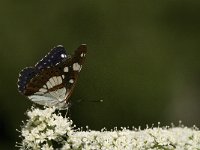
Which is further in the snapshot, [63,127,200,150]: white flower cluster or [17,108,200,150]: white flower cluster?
[63,127,200,150]: white flower cluster

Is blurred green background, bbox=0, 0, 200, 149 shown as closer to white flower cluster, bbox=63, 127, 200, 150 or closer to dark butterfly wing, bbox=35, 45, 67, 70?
dark butterfly wing, bbox=35, 45, 67, 70

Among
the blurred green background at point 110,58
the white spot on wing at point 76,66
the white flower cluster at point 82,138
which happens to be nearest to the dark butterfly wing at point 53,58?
the white spot on wing at point 76,66

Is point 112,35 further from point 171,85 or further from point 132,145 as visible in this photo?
point 132,145

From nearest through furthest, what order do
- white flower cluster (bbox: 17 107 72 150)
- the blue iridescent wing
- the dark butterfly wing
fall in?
white flower cluster (bbox: 17 107 72 150) → the blue iridescent wing → the dark butterfly wing

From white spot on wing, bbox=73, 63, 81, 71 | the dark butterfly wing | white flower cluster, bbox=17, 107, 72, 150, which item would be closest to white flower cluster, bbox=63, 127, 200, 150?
white flower cluster, bbox=17, 107, 72, 150

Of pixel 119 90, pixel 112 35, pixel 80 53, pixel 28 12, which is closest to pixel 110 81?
pixel 119 90

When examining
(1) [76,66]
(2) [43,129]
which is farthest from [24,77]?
(2) [43,129]
